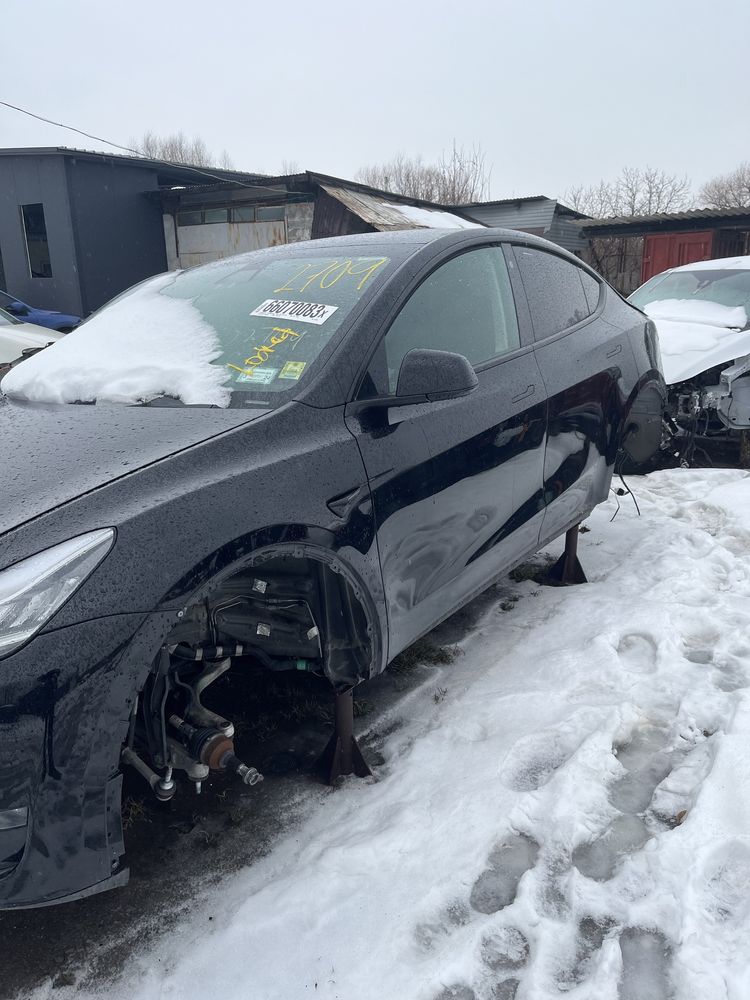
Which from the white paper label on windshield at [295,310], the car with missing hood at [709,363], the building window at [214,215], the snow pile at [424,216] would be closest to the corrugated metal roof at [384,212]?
the snow pile at [424,216]

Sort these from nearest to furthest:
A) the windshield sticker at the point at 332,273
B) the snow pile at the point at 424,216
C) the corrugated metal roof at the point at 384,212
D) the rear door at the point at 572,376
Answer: the windshield sticker at the point at 332,273, the rear door at the point at 572,376, the corrugated metal roof at the point at 384,212, the snow pile at the point at 424,216

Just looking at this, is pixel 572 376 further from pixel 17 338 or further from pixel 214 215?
pixel 214 215

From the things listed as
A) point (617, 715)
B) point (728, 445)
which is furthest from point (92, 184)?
point (617, 715)

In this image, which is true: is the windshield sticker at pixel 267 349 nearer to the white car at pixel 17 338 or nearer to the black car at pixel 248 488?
the black car at pixel 248 488

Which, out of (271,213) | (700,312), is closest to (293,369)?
(700,312)

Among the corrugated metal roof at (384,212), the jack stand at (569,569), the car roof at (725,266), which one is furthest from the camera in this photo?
the corrugated metal roof at (384,212)

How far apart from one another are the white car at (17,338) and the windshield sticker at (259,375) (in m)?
6.36

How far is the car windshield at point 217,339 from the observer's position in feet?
7.91

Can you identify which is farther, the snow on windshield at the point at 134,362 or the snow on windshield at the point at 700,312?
the snow on windshield at the point at 700,312

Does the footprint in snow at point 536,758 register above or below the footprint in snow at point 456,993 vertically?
above

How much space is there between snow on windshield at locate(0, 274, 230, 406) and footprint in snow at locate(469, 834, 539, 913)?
5.03ft

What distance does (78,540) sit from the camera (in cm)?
171

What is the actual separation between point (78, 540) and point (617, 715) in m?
1.95

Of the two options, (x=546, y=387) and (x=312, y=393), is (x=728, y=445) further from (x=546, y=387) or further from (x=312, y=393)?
(x=312, y=393)
